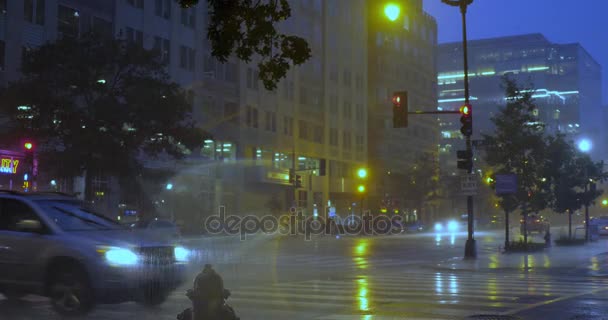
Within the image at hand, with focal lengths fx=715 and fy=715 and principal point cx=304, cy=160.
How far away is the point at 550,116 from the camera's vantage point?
157875mm

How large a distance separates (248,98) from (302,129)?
11.4 meters

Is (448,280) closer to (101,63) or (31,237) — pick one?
(31,237)

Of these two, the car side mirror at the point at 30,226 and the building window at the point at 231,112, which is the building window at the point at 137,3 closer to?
the building window at the point at 231,112

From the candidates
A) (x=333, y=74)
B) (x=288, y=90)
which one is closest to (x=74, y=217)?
(x=288, y=90)

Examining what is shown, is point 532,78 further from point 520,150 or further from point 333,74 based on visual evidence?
point 520,150

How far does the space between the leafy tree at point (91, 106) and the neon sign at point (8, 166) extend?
9.56 ft

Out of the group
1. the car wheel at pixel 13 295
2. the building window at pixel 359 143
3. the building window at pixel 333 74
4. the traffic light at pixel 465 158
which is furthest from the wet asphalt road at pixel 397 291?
the building window at pixel 359 143

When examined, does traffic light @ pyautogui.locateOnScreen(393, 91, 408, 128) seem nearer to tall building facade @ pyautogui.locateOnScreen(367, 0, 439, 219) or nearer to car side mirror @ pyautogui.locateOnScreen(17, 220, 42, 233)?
car side mirror @ pyautogui.locateOnScreen(17, 220, 42, 233)

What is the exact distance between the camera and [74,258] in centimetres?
1102

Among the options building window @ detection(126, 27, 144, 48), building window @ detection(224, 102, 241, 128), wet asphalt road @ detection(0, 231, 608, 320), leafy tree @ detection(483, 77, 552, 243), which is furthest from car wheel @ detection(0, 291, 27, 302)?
building window @ detection(224, 102, 241, 128)

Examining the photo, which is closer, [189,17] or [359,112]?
[189,17]

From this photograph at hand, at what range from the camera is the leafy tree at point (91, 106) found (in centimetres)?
3069

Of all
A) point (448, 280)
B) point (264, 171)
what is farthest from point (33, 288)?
point (264, 171)

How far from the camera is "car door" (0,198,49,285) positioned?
37.3 feet
